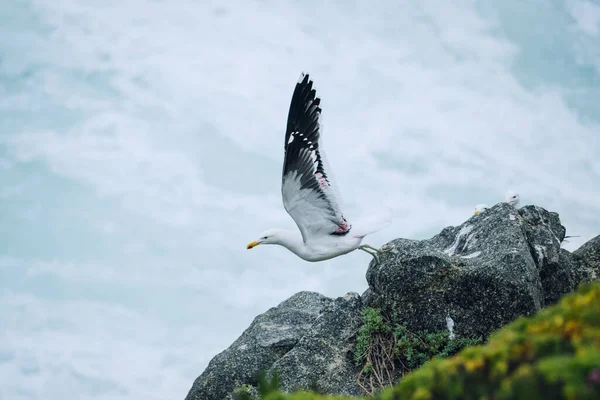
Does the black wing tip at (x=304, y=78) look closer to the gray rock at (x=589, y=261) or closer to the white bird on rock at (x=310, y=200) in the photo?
the white bird on rock at (x=310, y=200)

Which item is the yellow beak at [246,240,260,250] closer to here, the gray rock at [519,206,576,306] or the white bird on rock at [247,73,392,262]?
the white bird on rock at [247,73,392,262]

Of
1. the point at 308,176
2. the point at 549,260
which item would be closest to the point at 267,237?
the point at 308,176

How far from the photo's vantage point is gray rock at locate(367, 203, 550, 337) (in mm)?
9352

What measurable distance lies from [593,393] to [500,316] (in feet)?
22.5

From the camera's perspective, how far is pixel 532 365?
3139mm

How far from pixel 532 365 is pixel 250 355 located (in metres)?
8.27

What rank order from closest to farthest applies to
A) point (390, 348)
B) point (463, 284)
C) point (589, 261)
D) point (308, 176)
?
point (463, 284)
point (390, 348)
point (308, 176)
point (589, 261)

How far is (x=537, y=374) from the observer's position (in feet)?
9.86

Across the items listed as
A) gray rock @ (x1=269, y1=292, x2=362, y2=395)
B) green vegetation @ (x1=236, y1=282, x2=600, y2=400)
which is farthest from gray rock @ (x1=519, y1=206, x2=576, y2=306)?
green vegetation @ (x1=236, y1=282, x2=600, y2=400)

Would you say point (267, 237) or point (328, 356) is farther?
point (267, 237)

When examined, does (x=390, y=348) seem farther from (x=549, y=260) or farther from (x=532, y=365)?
(x=532, y=365)

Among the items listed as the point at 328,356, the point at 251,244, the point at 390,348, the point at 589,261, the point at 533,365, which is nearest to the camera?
the point at 533,365

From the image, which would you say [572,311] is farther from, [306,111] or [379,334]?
[306,111]

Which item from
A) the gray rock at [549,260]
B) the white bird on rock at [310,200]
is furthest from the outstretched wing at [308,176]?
the gray rock at [549,260]
